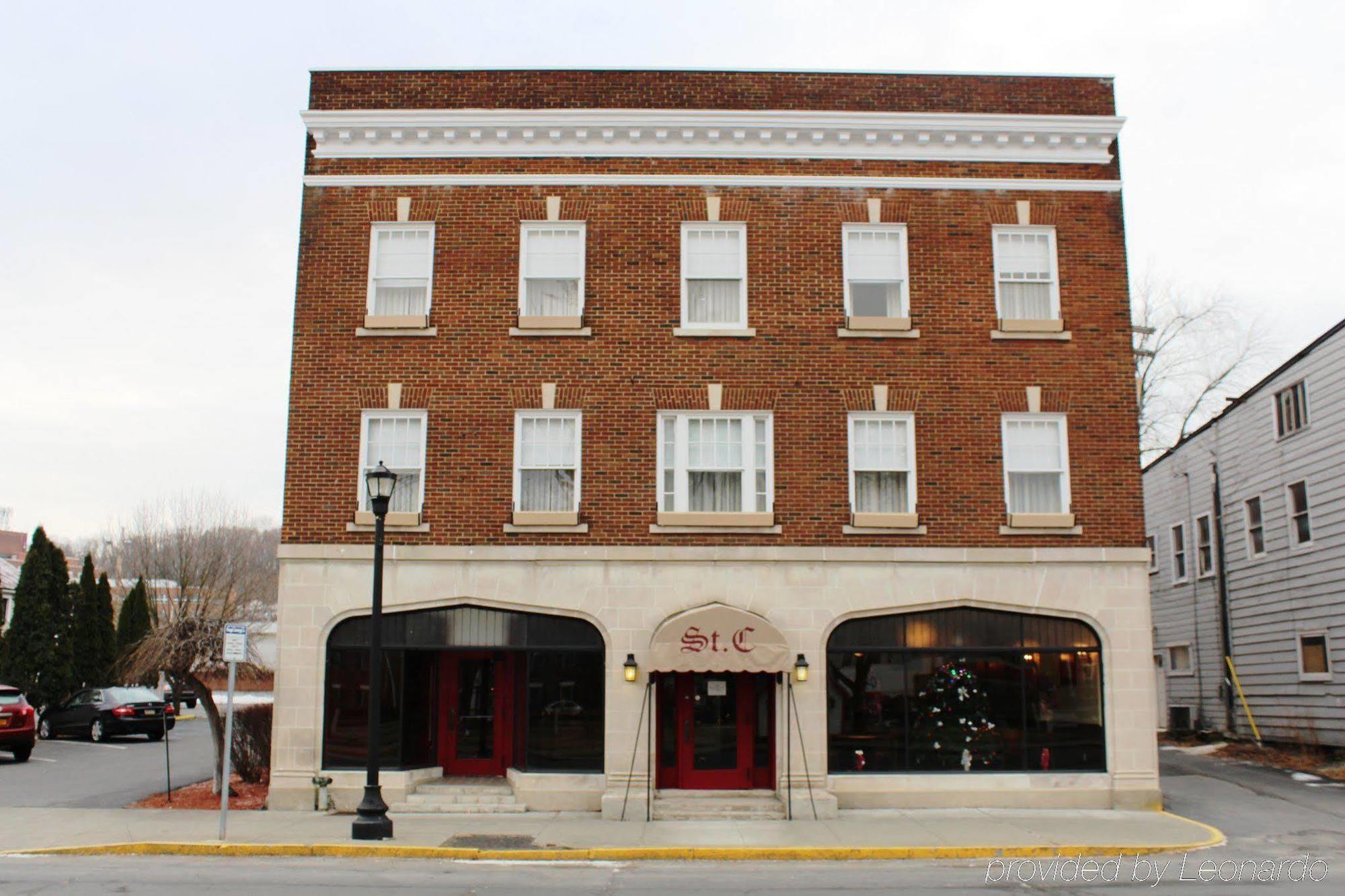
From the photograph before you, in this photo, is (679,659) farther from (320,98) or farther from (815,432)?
(320,98)

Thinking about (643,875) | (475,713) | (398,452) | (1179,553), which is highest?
(398,452)

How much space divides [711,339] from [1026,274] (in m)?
5.44

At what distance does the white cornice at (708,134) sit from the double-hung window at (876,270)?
1360mm

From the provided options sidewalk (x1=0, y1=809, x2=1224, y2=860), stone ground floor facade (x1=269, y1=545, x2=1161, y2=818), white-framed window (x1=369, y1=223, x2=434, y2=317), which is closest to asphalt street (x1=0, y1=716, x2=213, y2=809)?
sidewalk (x1=0, y1=809, x2=1224, y2=860)

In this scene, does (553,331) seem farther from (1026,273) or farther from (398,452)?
(1026,273)

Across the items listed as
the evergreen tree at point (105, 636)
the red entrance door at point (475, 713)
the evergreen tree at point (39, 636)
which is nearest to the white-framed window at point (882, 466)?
the red entrance door at point (475, 713)

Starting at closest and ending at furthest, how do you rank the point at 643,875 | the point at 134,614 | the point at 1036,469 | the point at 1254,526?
the point at 643,875, the point at 1036,469, the point at 1254,526, the point at 134,614

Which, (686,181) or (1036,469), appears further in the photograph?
(686,181)

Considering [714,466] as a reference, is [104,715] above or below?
below

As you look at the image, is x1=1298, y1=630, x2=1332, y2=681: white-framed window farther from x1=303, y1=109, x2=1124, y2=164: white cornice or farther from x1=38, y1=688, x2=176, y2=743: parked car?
x1=38, y1=688, x2=176, y2=743: parked car

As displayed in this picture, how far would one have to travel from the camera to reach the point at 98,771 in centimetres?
2377

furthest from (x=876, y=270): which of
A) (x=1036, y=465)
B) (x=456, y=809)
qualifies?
(x=456, y=809)

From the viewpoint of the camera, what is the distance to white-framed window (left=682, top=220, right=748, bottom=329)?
19000 millimetres

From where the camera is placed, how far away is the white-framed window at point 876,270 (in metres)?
19.0
